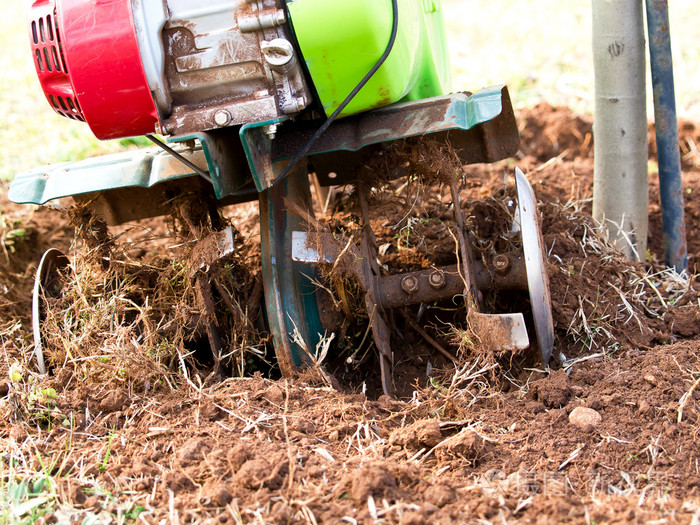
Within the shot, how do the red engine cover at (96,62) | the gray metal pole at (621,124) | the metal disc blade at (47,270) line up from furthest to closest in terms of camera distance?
the gray metal pole at (621,124) < the metal disc blade at (47,270) < the red engine cover at (96,62)

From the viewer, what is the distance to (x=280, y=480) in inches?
75.7

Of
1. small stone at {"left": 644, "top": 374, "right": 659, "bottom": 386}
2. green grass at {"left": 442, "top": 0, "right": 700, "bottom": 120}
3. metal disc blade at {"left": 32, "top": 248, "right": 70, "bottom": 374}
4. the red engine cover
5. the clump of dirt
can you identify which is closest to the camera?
the red engine cover

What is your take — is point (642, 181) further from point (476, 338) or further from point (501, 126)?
point (476, 338)

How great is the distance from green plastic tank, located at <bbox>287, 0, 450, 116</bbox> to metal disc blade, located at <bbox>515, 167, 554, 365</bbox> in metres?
0.58

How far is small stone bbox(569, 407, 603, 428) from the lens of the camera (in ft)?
7.16

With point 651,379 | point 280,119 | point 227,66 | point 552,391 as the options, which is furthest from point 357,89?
point 651,379

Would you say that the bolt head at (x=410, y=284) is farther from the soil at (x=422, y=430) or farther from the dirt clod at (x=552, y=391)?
the dirt clod at (x=552, y=391)

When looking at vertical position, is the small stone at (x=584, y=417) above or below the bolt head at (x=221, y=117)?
below

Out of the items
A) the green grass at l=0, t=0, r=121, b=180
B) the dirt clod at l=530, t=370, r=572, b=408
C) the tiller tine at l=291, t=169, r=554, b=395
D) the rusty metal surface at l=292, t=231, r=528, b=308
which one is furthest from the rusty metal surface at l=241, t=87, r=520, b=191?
the green grass at l=0, t=0, r=121, b=180

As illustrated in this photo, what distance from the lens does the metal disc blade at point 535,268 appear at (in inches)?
94.7

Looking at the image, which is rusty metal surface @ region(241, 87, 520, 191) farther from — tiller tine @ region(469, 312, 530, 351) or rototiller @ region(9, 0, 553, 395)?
tiller tine @ region(469, 312, 530, 351)

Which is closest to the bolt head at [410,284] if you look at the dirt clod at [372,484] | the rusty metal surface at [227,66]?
the rusty metal surface at [227,66]

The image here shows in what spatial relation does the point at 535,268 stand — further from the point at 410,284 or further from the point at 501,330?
the point at 410,284

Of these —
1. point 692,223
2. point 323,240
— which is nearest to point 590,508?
point 323,240
